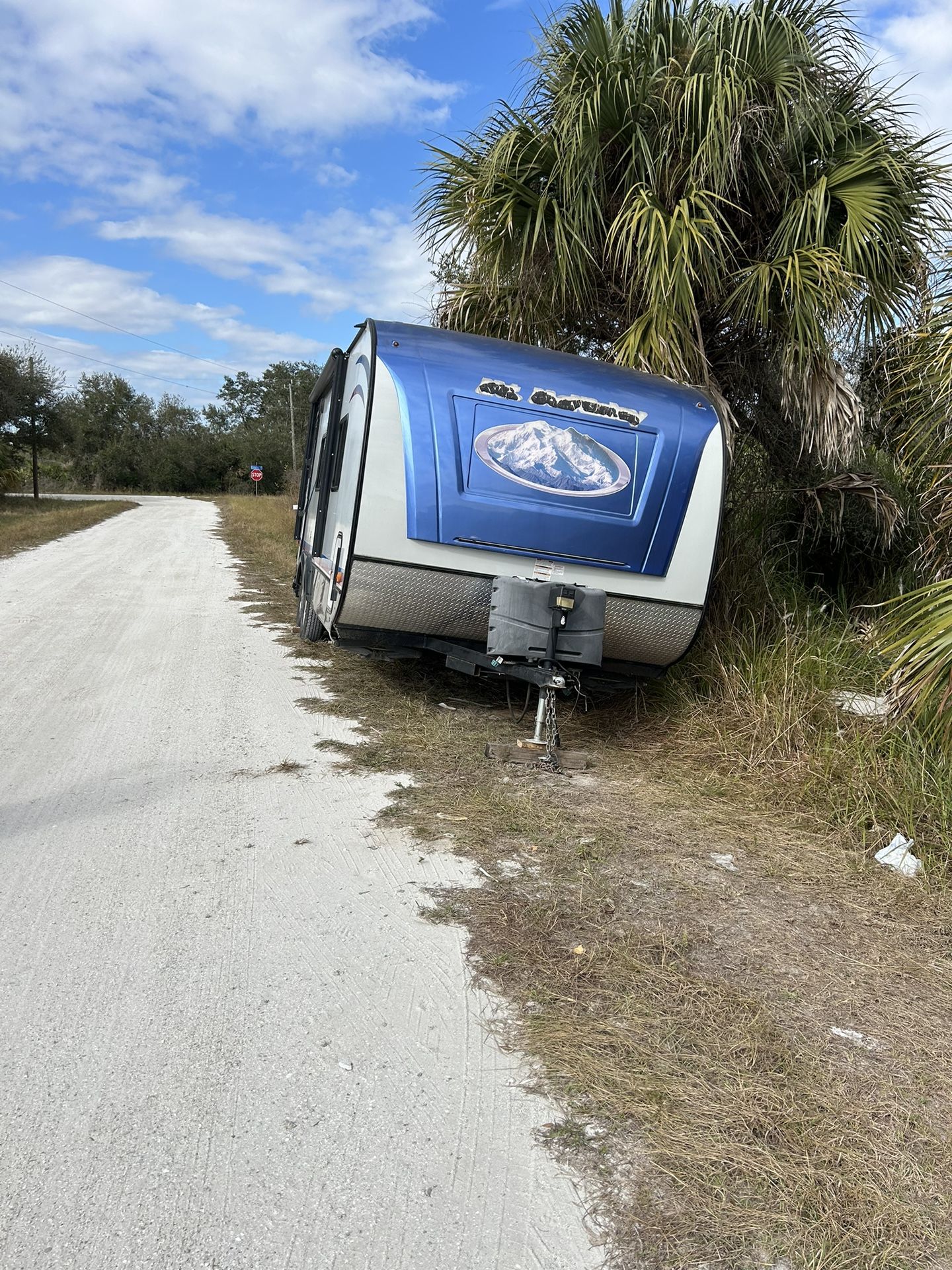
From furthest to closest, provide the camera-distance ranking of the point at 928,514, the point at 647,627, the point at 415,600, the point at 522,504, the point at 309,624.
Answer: the point at 309,624, the point at 928,514, the point at 647,627, the point at 415,600, the point at 522,504

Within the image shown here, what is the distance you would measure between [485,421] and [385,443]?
2.05 ft

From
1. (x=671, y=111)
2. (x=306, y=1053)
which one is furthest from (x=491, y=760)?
(x=671, y=111)

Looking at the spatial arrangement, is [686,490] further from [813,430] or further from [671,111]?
[671,111]

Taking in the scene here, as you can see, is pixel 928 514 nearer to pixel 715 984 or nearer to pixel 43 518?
pixel 715 984

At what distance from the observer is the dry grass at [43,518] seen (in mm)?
18219

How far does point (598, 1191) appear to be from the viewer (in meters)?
2.24

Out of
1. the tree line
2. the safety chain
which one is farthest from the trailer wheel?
the tree line

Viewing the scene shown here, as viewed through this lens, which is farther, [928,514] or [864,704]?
[928,514]

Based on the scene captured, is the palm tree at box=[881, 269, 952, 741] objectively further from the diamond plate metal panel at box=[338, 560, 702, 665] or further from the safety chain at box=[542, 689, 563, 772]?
the safety chain at box=[542, 689, 563, 772]

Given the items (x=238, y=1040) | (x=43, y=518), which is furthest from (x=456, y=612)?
(x=43, y=518)

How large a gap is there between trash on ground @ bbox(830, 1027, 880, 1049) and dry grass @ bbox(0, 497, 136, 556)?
51.9 ft

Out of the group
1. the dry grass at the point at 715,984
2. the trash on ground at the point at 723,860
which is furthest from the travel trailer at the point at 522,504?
the trash on ground at the point at 723,860

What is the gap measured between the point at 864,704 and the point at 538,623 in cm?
200

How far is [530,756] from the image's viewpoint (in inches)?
218
